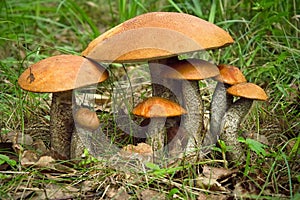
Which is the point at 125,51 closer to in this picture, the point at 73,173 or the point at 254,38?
the point at 73,173

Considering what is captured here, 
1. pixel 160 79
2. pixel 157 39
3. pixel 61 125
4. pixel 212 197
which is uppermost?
pixel 157 39

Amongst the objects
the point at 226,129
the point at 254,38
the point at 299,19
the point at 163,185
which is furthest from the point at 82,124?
the point at 299,19

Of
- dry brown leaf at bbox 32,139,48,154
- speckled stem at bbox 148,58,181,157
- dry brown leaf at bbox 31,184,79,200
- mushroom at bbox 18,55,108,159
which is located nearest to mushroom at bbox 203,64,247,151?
speckled stem at bbox 148,58,181,157

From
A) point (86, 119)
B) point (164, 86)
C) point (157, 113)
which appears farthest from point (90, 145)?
point (164, 86)

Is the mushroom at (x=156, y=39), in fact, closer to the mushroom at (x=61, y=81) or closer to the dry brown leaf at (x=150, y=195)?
the mushroom at (x=61, y=81)

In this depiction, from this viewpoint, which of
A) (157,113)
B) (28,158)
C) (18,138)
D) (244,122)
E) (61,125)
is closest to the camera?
(157,113)

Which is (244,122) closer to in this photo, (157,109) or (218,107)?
(218,107)

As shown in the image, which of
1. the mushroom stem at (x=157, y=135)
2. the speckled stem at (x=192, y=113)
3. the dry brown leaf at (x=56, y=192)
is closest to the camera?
the dry brown leaf at (x=56, y=192)

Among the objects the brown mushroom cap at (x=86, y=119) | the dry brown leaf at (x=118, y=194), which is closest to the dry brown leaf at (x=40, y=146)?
the brown mushroom cap at (x=86, y=119)
